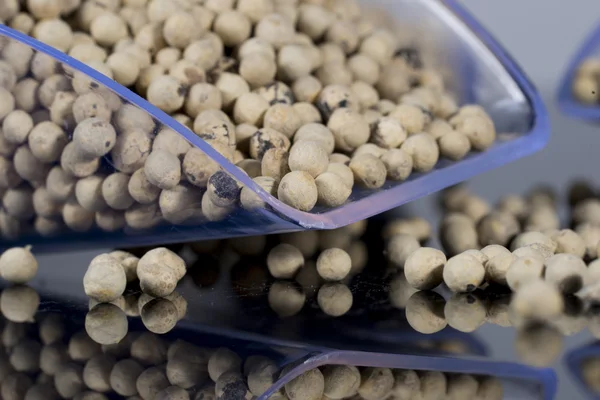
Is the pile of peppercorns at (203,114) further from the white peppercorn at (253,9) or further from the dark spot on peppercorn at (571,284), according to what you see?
the dark spot on peppercorn at (571,284)

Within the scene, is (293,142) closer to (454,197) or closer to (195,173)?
(195,173)

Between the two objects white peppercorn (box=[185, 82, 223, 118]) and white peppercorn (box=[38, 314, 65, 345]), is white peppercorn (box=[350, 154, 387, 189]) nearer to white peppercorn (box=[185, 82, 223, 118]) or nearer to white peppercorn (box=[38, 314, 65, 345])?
white peppercorn (box=[185, 82, 223, 118])

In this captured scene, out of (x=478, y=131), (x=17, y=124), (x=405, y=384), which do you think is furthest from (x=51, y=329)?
(x=478, y=131)

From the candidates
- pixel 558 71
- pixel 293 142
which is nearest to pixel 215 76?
pixel 293 142

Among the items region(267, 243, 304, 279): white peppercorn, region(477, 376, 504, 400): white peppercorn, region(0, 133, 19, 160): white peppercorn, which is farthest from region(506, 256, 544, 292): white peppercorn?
region(0, 133, 19, 160): white peppercorn

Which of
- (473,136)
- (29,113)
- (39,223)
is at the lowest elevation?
(39,223)

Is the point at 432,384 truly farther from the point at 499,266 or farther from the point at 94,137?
the point at 94,137

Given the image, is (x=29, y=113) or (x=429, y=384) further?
(x=29, y=113)
